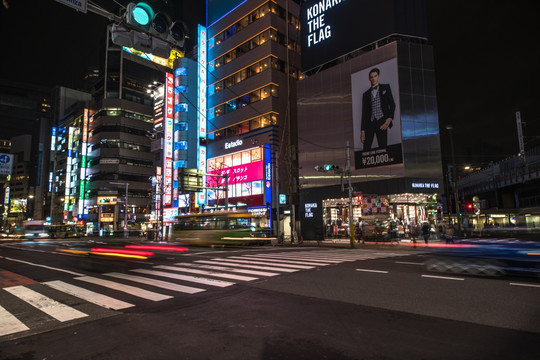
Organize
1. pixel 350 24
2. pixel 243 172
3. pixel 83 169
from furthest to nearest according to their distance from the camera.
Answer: pixel 83 169, pixel 243 172, pixel 350 24

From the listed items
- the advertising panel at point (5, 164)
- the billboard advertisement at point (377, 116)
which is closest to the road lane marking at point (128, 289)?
the advertising panel at point (5, 164)

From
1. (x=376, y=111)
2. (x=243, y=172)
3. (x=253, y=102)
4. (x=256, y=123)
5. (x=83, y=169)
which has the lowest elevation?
(x=243, y=172)

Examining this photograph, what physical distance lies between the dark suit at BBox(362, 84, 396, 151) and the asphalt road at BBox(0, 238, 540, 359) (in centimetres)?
2355

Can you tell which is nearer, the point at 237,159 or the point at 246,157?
the point at 246,157

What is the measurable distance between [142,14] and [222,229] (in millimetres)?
21333

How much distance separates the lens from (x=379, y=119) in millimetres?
31766

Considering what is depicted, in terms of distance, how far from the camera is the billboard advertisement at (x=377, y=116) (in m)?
30.8

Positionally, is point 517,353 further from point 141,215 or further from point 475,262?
point 141,215

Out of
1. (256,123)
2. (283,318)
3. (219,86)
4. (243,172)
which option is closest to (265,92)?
(256,123)

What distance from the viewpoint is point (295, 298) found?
24.7 ft

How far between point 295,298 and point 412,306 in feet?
8.30

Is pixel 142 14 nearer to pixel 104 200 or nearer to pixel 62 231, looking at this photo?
pixel 62 231

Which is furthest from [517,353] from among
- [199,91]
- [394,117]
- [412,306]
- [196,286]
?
[199,91]

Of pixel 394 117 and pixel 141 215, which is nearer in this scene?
pixel 394 117
